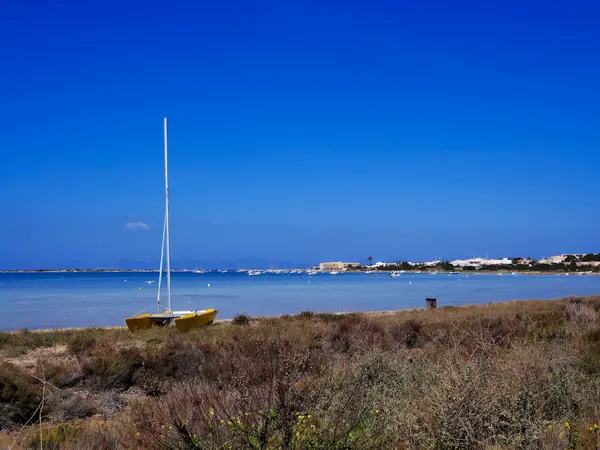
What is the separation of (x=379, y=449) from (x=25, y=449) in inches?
132

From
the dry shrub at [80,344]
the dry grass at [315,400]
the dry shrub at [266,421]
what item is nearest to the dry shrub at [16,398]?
the dry grass at [315,400]

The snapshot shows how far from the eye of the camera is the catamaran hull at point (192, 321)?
723 inches

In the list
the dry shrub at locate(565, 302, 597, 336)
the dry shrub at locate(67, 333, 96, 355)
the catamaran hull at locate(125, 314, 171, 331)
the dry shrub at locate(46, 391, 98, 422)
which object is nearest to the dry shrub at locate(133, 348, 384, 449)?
the dry shrub at locate(46, 391, 98, 422)

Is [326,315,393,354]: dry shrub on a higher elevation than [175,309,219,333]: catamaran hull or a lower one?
lower

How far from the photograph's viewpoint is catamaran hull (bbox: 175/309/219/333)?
18375 millimetres

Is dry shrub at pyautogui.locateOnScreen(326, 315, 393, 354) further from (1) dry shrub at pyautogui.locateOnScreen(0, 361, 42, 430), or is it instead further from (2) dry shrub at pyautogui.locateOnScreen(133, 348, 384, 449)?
(2) dry shrub at pyautogui.locateOnScreen(133, 348, 384, 449)

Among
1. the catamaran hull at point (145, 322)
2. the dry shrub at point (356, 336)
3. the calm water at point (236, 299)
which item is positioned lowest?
the calm water at point (236, 299)

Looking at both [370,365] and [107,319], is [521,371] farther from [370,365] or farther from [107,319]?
[107,319]

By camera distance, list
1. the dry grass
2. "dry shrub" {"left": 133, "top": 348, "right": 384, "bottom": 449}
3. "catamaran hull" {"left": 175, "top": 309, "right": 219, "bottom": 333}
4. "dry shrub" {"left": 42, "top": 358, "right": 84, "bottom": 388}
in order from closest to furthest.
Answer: "dry shrub" {"left": 133, "top": 348, "right": 384, "bottom": 449}
the dry grass
"dry shrub" {"left": 42, "top": 358, "right": 84, "bottom": 388}
"catamaran hull" {"left": 175, "top": 309, "right": 219, "bottom": 333}

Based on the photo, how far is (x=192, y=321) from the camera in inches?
746

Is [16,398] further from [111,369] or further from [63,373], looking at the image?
[111,369]

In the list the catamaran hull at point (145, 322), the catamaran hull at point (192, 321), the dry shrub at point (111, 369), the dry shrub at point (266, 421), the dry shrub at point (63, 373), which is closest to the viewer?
the dry shrub at point (266, 421)

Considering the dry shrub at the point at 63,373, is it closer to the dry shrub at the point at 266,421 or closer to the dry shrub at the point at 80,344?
the dry shrub at the point at 80,344

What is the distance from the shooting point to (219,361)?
12062 millimetres
